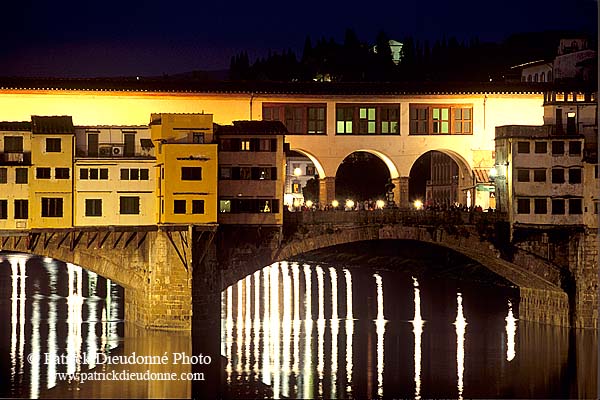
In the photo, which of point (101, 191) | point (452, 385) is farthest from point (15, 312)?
point (452, 385)

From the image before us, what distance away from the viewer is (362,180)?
60656 millimetres

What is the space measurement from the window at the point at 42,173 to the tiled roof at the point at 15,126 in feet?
3.60

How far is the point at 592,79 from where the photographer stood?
4247 centimetres

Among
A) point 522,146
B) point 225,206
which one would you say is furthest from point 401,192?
point 225,206

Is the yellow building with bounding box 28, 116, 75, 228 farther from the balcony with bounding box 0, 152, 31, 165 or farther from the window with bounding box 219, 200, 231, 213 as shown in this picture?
the window with bounding box 219, 200, 231, 213

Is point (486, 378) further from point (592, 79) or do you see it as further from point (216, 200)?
point (592, 79)

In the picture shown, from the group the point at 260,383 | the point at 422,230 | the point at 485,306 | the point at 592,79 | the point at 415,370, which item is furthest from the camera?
the point at 485,306

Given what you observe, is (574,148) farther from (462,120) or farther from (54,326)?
(54,326)

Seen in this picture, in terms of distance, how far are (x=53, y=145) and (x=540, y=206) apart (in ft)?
43.4

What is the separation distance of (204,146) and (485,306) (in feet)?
43.0

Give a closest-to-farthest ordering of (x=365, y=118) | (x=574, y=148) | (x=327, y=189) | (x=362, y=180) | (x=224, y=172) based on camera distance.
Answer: (x=224, y=172)
(x=574, y=148)
(x=365, y=118)
(x=327, y=189)
(x=362, y=180)

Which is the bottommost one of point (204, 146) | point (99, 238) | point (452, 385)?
point (452, 385)

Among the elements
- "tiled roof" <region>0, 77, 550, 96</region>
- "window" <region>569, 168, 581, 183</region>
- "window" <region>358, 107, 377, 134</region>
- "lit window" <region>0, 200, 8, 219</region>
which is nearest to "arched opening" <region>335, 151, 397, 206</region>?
"window" <region>358, 107, 377, 134</region>

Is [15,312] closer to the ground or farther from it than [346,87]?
closer to the ground
